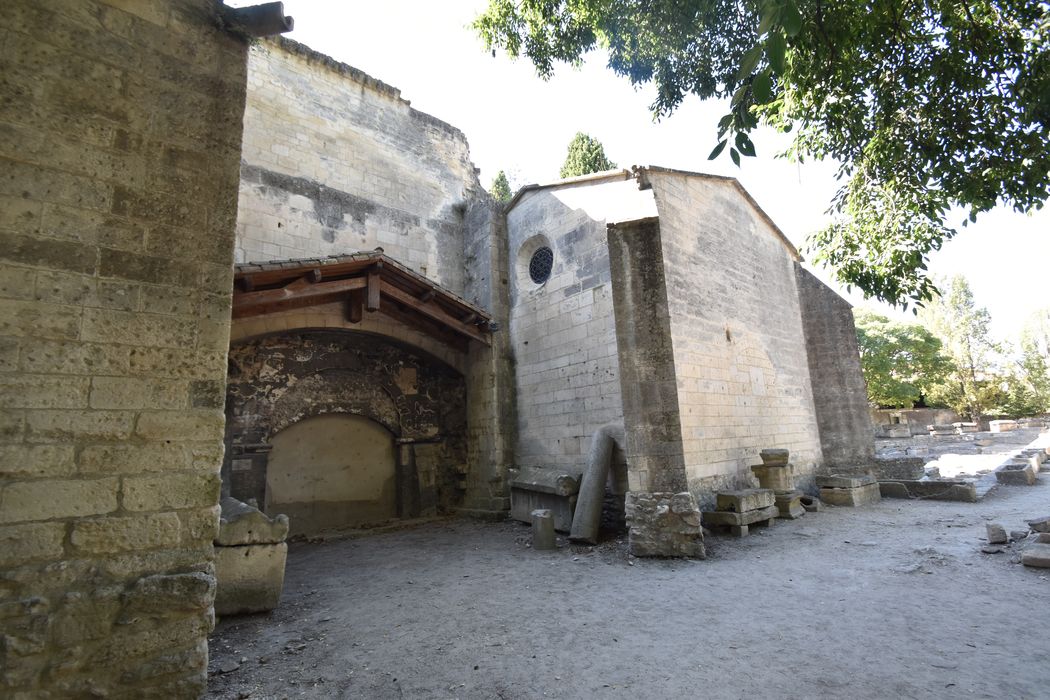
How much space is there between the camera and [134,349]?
276cm

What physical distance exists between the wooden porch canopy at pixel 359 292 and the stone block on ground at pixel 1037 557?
290 inches

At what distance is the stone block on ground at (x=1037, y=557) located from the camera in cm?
449

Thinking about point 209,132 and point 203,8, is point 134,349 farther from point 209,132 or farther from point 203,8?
point 203,8

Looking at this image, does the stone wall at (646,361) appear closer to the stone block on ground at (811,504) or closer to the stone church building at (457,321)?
the stone church building at (457,321)

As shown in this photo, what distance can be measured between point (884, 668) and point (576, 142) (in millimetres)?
15925

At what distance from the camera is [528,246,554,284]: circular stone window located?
361 inches

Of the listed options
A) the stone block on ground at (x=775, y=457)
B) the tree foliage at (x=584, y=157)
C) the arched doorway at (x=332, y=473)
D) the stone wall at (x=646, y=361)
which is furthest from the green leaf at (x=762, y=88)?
the tree foliage at (x=584, y=157)

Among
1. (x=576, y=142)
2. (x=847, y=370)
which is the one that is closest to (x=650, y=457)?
(x=847, y=370)

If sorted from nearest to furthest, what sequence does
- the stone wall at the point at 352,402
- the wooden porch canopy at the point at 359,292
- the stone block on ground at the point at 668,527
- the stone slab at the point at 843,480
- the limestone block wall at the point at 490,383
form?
the stone block on ground at the point at 668,527
the wooden porch canopy at the point at 359,292
the stone wall at the point at 352,402
the stone slab at the point at 843,480
the limestone block wall at the point at 490,383

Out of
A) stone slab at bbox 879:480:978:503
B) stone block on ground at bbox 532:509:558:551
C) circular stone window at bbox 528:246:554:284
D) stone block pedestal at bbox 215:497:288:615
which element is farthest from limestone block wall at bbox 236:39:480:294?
stone slab at bbox 879:480:978:503

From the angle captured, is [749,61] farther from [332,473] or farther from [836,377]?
[836,377]

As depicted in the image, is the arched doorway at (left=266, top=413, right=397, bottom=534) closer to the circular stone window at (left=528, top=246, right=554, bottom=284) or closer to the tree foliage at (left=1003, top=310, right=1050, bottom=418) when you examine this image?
the circular stone window at (left=528, top=246, right=554, bottom=284)

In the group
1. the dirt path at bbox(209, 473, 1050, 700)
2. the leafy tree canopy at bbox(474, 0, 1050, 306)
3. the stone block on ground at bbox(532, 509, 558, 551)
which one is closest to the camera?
the dirt path at bbox(209, 473, 1050, 700)

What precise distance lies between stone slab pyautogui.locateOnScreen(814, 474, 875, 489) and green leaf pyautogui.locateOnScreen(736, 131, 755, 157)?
28.9ft
